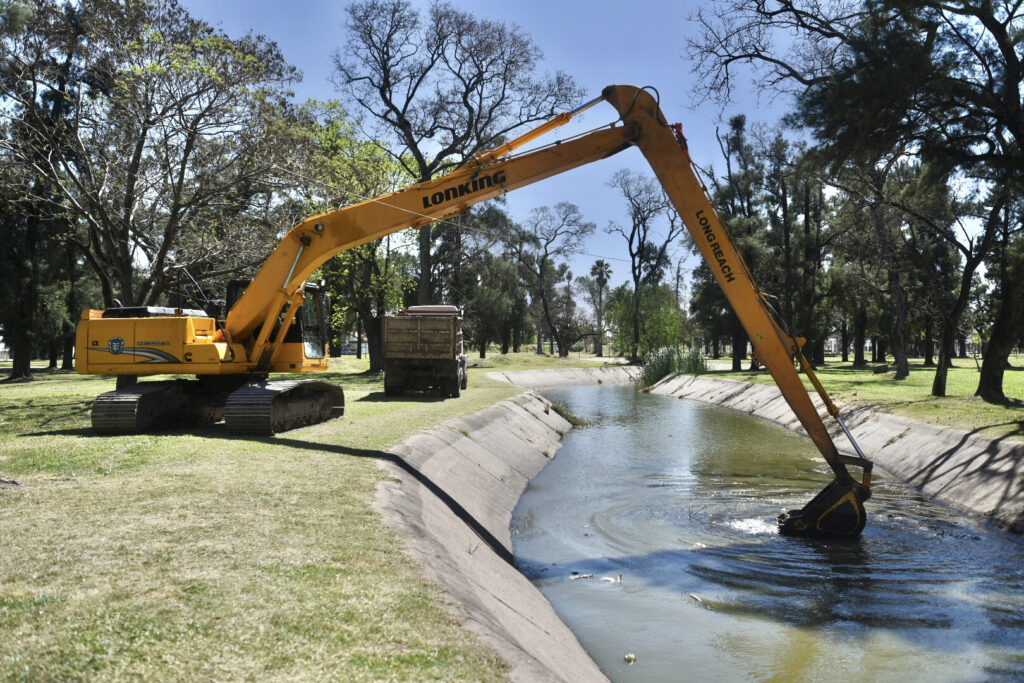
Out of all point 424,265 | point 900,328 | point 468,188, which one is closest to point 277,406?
point 468,188

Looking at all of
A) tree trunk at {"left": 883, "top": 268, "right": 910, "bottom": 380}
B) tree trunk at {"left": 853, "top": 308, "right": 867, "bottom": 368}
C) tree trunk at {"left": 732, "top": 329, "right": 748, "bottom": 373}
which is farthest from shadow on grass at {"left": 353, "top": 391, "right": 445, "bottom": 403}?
tree trunk at {"left": 853, "top": 308, "right": 867, "bottom": 368}

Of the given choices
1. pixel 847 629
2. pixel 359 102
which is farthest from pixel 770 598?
pixel 359 102

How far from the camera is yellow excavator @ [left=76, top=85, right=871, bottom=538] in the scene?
1002 cm

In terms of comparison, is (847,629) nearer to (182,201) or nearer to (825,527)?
(825,527)

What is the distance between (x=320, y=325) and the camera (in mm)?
14727

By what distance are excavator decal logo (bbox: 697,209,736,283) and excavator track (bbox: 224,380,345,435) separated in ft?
24.1

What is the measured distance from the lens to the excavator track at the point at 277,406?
12227 mm

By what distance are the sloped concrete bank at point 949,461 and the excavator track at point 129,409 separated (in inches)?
521

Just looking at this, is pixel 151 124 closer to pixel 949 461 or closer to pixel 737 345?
pixel 949 461

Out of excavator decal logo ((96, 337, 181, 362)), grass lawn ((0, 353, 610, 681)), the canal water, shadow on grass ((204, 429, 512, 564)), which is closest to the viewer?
grass lawn ((0, 353, 610, 681))

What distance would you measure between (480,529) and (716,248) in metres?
5.00

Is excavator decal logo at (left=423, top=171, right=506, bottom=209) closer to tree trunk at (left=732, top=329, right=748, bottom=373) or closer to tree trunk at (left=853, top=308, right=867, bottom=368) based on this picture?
tree trunk at (left=732, top=329, right=748, bottom=373)

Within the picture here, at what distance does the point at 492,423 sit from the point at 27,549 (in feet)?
37.8

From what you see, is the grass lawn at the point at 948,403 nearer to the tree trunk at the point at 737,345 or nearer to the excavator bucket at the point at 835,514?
the excavator bucket at the point at 835,514
